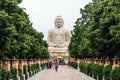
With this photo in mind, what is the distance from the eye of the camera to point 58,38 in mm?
129875

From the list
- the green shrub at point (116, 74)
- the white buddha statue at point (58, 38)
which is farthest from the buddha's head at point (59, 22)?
the green shrub at point (116, 74)

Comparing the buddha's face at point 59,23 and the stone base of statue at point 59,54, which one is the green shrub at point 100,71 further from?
the buddha's face at point 59,23

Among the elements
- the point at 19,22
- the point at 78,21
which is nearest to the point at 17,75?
the point at 19,22

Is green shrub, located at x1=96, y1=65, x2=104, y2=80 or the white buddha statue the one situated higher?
the white buddha statue

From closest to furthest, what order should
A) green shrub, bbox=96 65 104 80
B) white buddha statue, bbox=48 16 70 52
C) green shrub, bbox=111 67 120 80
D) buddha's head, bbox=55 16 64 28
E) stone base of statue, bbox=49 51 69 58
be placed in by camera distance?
green shrub, bbox=111 67 120 80, green shrub, bbox=96 65 104 80, stone base of statue, bbox=49 51 69 58, white buddha statue, bbox=48 16 70 52, buddha's head, bbox=55 16 64 28

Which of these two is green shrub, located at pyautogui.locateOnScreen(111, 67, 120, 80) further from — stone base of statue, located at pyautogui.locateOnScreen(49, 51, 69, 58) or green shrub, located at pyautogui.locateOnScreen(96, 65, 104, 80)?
stone base of statue, located at pyautogui.locateOnScreen(49, 51, 69, 58)

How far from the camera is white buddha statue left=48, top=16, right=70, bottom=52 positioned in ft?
424

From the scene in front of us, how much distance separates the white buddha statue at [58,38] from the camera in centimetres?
12938

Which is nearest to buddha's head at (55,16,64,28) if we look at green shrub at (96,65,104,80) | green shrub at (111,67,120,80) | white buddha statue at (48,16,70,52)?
white buddha statue at (48,16,70,52)

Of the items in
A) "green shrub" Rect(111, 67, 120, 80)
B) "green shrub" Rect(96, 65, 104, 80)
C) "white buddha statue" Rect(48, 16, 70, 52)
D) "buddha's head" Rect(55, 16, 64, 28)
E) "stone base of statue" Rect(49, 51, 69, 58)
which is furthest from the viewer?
"buddha's head" Rect(55, 16, 64, 28)

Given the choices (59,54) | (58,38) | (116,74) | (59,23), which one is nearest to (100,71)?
(116,74)

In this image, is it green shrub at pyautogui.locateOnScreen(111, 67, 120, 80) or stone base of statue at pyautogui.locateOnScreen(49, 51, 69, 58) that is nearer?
green shrub at pyautogui.locateOnScreen(111, 67, 120, 80)

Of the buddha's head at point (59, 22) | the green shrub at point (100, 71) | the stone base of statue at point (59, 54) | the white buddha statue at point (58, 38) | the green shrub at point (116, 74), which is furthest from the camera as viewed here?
the buddha's head at point (59, 22)

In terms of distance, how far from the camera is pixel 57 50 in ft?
421
